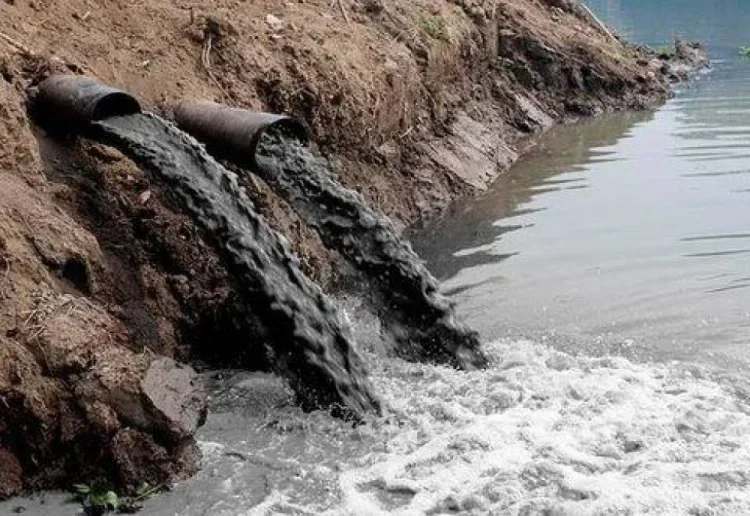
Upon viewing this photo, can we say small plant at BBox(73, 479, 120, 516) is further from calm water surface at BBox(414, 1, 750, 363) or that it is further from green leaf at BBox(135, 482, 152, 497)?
calm water surface at BBox(414, 1, 750, 363)

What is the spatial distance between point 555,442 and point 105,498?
2236 mm

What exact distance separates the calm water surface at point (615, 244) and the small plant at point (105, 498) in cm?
305

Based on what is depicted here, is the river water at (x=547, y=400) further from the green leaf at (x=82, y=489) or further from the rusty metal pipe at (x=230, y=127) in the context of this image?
the rusty metal pipe at (x=230, y=127)

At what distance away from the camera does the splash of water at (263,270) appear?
19.1ft

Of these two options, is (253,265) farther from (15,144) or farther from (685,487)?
(685,487)

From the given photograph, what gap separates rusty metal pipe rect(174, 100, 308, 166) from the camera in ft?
22.8

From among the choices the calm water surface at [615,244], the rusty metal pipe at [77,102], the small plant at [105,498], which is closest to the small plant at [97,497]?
the small plant at [105,498]

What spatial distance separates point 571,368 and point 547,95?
11455 millimetres

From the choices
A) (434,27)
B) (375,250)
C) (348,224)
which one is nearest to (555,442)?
(375,250)

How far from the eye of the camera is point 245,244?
244 inches

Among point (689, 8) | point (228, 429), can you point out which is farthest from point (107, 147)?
point (689, 8)

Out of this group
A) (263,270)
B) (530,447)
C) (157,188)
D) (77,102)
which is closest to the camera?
(530,447)

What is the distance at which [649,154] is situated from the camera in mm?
13672

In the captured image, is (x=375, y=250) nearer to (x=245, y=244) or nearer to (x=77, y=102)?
(x=245, y=244)
